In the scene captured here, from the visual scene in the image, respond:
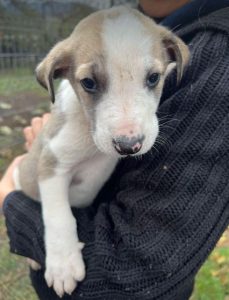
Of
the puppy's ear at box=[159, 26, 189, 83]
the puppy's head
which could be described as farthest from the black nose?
the puppy's ear at box=[159, 26, 189, 83]

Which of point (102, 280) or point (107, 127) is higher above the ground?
point (107, 127)

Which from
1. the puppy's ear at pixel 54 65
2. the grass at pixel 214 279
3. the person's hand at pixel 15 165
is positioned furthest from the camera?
the grass at pixel 214 279

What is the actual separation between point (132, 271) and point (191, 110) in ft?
1.72

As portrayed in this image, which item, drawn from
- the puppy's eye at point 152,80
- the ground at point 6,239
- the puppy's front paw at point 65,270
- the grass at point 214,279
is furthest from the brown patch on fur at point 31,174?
the grass at point 214,279

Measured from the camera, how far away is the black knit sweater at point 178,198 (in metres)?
1.51

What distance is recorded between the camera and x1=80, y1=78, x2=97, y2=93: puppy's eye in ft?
5.26

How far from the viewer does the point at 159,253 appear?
4.88ft

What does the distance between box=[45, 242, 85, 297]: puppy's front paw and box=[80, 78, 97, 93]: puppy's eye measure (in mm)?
533

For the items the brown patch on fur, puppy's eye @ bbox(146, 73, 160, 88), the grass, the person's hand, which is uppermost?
puppy's eye @ bbox(146, 73, 160, 88)

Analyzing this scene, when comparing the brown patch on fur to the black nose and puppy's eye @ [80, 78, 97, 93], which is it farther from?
the black nose

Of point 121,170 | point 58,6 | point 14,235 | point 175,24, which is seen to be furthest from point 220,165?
point 58,6

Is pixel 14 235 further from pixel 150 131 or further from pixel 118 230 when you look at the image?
pixel 150 131

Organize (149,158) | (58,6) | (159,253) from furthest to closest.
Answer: (58,6)
(149,158)
(159,253)

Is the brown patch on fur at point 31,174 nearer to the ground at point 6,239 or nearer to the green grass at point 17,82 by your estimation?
the ground at point 6,239
